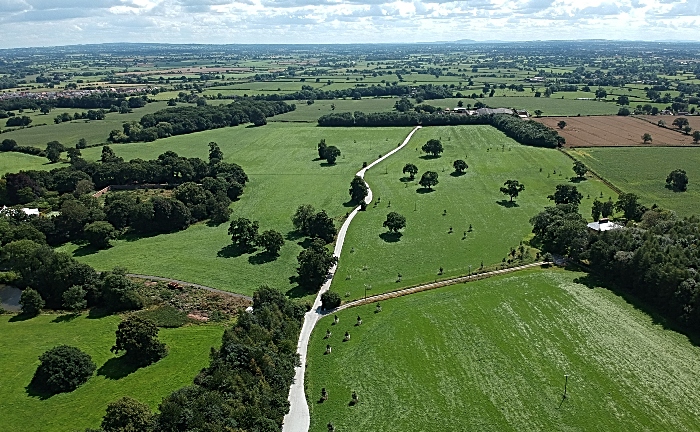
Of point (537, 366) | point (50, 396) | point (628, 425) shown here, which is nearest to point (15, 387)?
point (50, 396)

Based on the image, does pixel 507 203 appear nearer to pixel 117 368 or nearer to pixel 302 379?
pixel 302 379

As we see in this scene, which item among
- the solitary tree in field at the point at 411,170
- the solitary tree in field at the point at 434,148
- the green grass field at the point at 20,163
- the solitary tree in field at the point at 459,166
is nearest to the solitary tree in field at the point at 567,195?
the solitary tree in field at the point at 459,166

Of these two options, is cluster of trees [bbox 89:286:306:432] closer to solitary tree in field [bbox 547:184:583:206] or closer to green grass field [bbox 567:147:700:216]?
solitary tree in field [bbox 547:184:583:206]

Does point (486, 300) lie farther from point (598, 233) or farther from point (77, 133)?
point (77, 133)

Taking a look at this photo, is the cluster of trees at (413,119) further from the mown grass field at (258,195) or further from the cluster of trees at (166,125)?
the cluster of trees at (166,125)

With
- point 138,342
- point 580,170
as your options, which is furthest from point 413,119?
point 138,342

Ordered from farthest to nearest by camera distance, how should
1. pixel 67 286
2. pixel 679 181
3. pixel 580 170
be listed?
pixel 580 170, pixel 679 181, pixel 67 286
